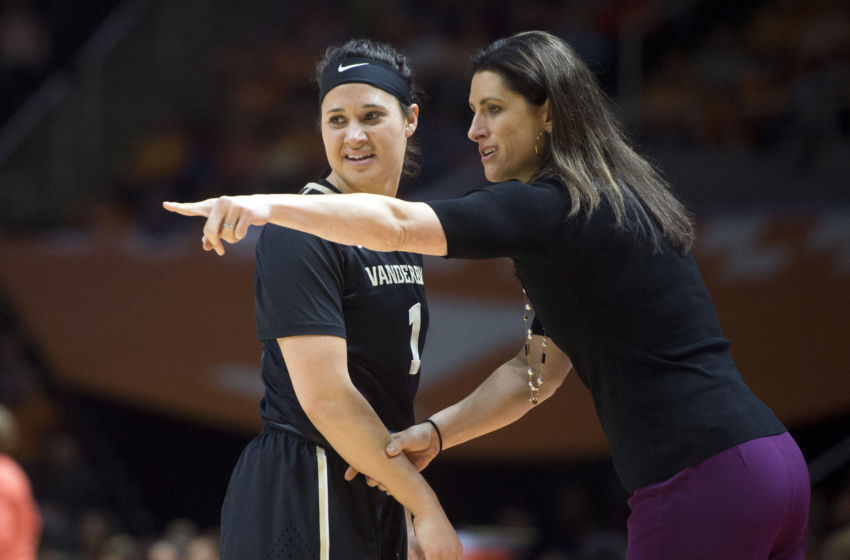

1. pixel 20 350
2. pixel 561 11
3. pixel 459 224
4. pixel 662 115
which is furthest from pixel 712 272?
pixel 20 350

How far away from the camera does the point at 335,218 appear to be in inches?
80.4

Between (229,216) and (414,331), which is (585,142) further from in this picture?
(229,216)

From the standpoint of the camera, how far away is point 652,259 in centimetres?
227

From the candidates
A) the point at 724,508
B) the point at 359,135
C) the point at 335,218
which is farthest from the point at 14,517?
the point at 724,508

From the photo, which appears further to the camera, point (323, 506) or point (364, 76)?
point (364, 76)

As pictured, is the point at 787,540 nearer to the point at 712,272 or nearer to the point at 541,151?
the point at 541,151

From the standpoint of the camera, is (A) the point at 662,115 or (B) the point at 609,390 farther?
(A) the point at 662,115

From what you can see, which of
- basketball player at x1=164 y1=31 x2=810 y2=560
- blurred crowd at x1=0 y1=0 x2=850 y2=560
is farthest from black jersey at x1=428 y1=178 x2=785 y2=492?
blurred crowd at x1=0 y1=0 x2=850 y2=560

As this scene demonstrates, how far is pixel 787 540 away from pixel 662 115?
5.94 metres

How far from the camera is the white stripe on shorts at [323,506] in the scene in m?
2.52

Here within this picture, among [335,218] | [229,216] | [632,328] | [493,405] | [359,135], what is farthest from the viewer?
[493,405]

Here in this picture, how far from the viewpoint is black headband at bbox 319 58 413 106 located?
2.77m

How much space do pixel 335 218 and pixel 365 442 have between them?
70 centimetres

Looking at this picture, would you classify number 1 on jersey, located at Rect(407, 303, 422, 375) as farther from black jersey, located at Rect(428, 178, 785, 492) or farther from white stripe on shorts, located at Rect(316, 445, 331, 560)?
black jersey, located at Rect(428, 178, 785, 492)
